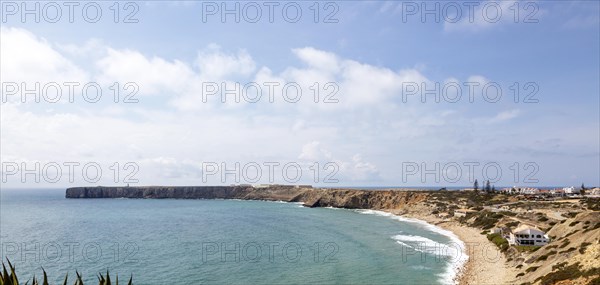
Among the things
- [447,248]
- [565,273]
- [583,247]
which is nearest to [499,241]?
[447,248]

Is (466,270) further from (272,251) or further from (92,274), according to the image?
(92,274)

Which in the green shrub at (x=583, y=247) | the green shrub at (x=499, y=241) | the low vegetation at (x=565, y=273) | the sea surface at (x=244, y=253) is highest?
the green shrub at (x=583, y=247)

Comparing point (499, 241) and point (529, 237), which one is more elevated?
point (529, 237)

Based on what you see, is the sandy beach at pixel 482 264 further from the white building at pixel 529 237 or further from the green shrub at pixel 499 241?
the white building at pixel 529 237

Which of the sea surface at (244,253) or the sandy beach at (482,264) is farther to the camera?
the sea surface at (244,253)

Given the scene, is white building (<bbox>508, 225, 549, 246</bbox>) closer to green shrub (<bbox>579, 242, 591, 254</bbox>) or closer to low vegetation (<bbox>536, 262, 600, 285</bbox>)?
green shrub (<bbox>579, 242, 591, 254</bbox>)

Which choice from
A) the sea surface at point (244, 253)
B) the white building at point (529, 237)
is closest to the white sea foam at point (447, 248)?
the sea surface at point (244, 253)

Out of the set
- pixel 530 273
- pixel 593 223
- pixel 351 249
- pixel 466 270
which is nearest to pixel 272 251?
pixel 351 249

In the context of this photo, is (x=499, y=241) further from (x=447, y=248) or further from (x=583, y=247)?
(x=583, y=247)
